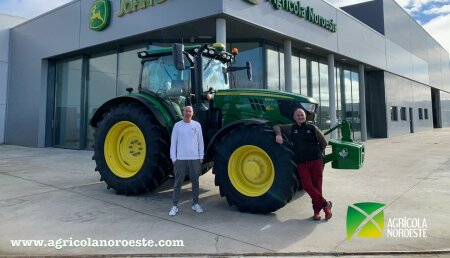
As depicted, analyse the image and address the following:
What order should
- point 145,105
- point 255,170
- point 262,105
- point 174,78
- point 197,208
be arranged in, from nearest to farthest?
point 255,170
point 197,208
point 262,105
point 145,105
point 174,78

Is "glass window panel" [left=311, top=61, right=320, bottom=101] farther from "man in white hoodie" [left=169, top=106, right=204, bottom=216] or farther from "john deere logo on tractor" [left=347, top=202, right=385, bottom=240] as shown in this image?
"john deere logo on tractor" [left=347, top=202, right=385, bottom=240]

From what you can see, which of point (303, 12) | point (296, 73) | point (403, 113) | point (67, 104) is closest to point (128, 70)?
point (67, 104)

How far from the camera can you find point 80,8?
1399 centimetres

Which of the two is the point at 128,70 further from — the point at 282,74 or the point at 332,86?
the point at 332,86

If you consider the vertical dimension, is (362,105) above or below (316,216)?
above

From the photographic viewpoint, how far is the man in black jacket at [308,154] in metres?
4.37

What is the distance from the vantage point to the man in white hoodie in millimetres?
4605

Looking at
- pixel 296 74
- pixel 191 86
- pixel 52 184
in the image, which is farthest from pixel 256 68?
pixel 52 184

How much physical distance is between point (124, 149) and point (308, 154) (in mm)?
3462

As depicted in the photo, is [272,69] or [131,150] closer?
[131,150]

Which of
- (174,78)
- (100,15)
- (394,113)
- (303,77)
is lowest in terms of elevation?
(174,78)

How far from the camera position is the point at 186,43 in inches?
515

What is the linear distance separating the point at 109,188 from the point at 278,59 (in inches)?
396

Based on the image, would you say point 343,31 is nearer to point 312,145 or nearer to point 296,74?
point 296,74
